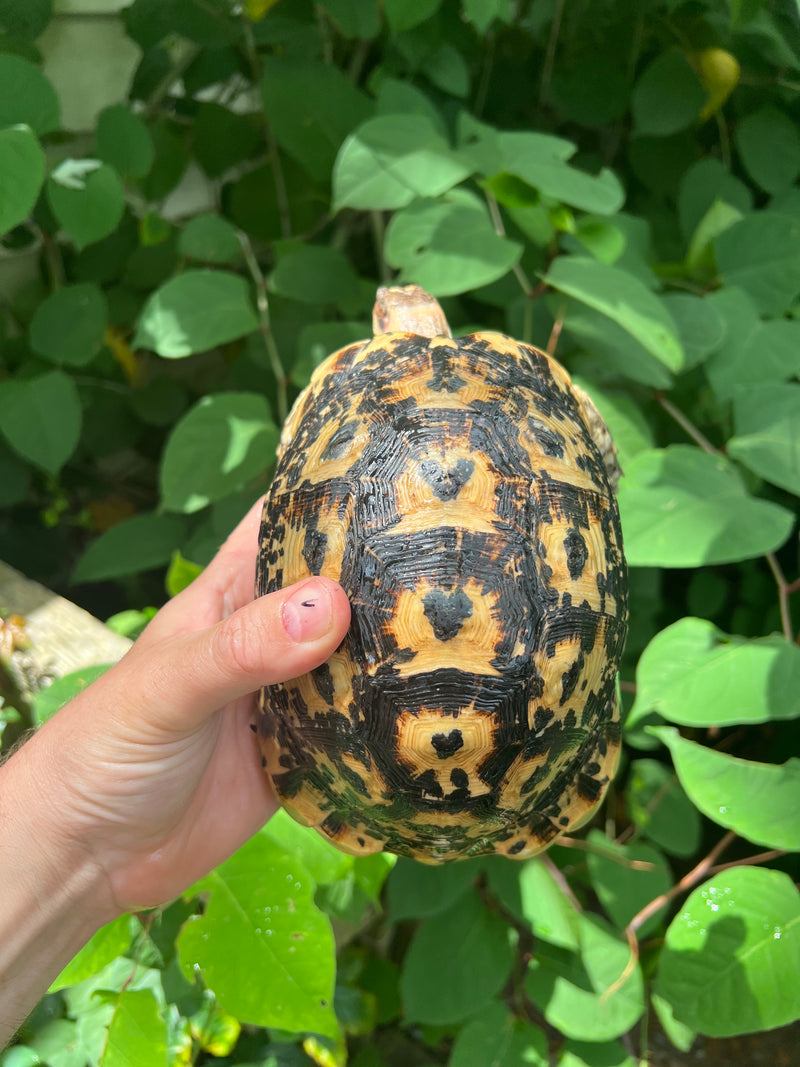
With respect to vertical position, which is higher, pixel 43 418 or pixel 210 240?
pixel 210 240

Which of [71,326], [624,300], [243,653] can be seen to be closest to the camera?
[243,653]

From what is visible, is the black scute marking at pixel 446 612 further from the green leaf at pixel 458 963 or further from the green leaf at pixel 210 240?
the green leaf at pixel 210 240

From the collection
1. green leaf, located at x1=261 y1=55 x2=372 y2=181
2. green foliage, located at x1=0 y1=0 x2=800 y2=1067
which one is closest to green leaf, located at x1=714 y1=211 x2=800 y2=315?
green foliage, located at x1=0 y1=0 x2=800 y2=1067

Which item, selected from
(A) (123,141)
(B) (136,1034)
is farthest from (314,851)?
(A) (123,141)

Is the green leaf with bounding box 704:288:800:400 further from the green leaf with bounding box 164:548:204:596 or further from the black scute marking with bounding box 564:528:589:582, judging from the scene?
the green leaf with bounding box 164:548:204:596

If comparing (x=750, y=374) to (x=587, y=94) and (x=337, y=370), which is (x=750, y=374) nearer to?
(x=337, y=370)

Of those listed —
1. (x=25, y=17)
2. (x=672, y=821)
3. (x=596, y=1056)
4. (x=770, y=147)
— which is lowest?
(x=596, y=1056)

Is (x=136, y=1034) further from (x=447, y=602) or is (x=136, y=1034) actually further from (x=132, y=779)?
(x=447, y=602)
